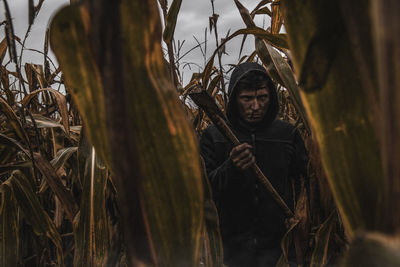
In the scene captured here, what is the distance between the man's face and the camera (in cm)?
157

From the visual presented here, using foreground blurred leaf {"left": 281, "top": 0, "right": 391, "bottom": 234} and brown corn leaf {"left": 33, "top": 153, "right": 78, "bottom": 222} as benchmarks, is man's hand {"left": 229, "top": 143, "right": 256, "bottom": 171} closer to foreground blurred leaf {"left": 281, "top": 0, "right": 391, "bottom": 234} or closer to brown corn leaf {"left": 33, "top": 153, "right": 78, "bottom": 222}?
brown corn leaf {"left": 33, "top": 153, "right": 78, "bottom": 222}

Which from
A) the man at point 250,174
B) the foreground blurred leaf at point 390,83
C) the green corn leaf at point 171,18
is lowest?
the man at point 250,174

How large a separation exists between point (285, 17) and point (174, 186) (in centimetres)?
15

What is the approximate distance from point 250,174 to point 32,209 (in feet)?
3.27

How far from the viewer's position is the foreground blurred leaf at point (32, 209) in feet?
2.64

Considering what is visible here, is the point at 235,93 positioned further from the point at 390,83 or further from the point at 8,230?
the point at 390,83

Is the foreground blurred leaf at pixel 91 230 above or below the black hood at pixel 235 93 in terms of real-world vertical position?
below

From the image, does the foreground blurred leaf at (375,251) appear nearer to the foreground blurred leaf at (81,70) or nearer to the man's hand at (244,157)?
the foreground blurred leaf at (81,70)

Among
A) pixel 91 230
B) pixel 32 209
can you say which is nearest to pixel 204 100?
pixel 91 230

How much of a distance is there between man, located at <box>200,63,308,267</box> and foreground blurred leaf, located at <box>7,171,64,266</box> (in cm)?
80

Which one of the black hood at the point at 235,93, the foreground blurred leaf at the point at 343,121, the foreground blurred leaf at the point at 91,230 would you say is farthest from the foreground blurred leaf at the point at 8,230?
the black hood at the point at 235,93

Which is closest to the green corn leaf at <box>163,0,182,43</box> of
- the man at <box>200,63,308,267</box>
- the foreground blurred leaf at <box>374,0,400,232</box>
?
the foreground blurred leaf at <box>374,0,400,232</box>

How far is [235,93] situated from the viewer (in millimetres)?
1629

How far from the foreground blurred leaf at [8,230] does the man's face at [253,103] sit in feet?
3.52
